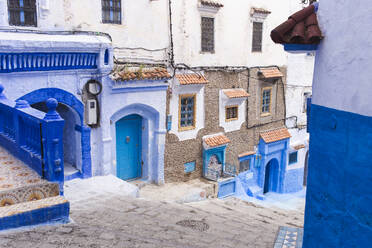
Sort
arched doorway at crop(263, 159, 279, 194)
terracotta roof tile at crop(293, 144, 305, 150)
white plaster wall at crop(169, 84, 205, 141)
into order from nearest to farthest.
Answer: white plaster wall at crop(169, 84, 205, 141), arched doorway at crop(263, 159, 279, 194), terracotta roof tile at crop(293, 144, 305, 150)

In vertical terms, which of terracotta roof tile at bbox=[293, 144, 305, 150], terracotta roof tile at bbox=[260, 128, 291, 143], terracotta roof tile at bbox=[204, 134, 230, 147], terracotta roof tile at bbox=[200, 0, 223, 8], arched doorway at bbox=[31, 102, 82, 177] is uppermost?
terracotta roof tile at bbox=[200, 0, 223, 8]

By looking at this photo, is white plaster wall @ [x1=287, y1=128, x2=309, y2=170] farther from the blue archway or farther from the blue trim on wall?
the blue trim on wall

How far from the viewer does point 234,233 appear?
686 centimetres

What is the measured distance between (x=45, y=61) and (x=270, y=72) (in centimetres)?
1016

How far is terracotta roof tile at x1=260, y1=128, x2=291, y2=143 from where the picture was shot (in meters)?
17.3

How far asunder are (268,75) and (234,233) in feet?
35.6

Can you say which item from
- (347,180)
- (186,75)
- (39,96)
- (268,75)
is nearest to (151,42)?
(186,75)

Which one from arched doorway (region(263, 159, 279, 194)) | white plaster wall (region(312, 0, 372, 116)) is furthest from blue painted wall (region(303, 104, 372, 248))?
arched doorway (region(263, 159, 279, 194))

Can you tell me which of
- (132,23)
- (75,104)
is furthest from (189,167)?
(132,23)

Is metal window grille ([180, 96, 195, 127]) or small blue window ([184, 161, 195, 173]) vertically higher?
metal window grille ([180, 96, 195, 127])

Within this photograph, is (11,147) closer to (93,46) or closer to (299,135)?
(93,46)

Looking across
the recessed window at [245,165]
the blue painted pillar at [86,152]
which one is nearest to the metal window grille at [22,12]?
the blue painted pillar at [86,152]

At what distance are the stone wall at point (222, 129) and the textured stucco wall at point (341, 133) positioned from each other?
29.6ft

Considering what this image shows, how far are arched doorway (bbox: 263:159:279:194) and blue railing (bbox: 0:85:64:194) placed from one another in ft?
46.2
